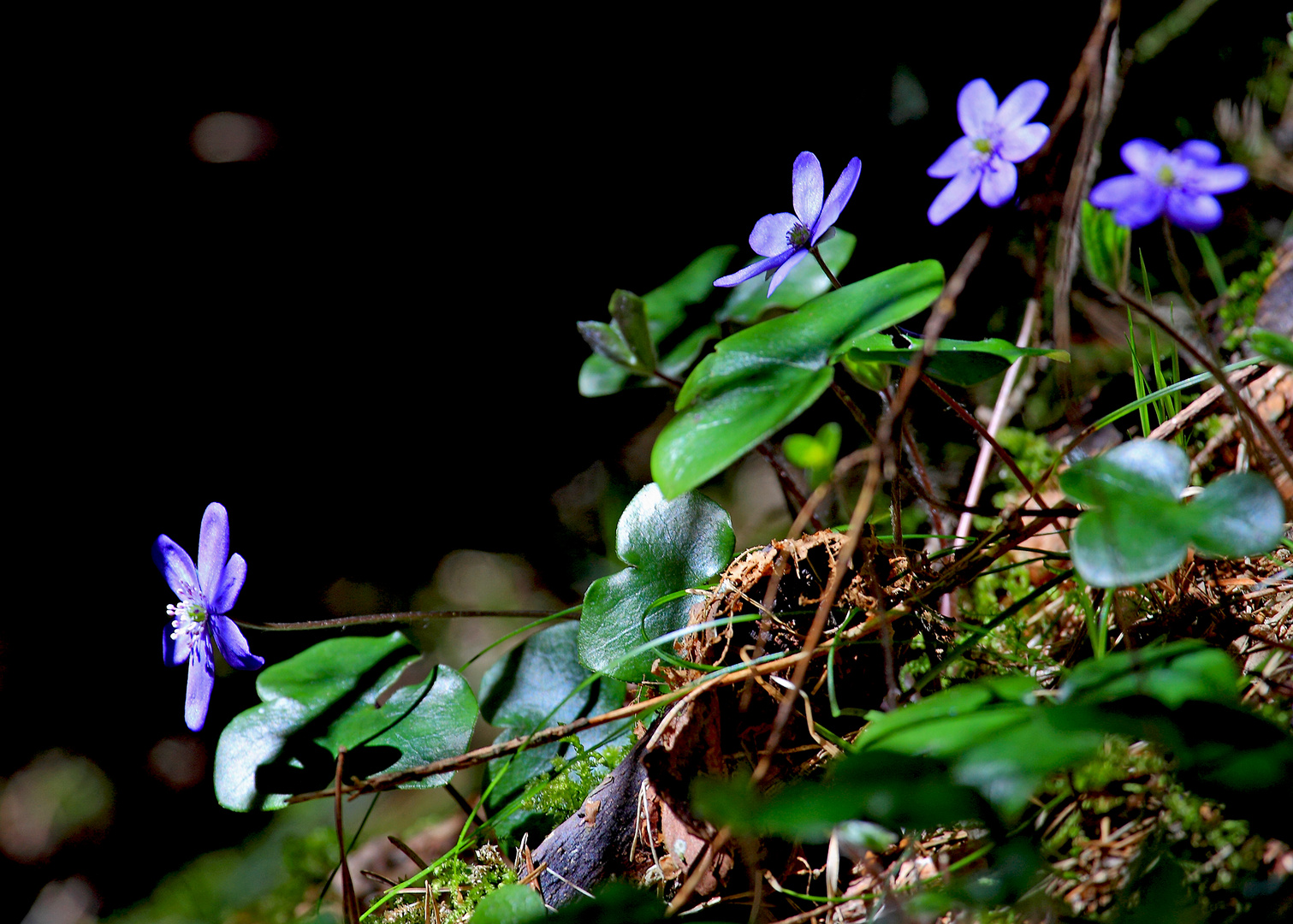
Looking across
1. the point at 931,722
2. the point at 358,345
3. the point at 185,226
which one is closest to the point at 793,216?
the point at 931,722

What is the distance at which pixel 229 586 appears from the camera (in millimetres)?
1037

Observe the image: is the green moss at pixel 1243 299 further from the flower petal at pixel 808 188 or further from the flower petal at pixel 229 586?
the flower petal at pixel 229 586

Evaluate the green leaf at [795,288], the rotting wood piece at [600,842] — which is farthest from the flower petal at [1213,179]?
the rotting wood piece at [600,842]

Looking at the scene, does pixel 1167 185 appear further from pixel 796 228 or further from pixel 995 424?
pixel 995 424

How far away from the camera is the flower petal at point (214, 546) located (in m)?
1.04

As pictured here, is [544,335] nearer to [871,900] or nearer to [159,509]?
[159,509]

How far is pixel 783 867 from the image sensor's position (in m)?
0.89

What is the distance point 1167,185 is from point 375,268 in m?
1.76

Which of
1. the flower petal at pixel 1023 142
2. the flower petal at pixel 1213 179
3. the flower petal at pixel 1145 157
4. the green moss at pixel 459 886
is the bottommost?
the green moss at pixel 459 886

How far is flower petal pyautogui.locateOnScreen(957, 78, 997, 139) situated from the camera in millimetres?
844

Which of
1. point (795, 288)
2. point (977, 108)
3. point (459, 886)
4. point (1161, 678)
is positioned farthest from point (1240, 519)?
point (459, 886)

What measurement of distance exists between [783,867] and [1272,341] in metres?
0.72

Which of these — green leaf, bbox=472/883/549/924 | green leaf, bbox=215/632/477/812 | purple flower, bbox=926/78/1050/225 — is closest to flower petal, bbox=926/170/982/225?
purple flower, bbox=926/78/1050/225

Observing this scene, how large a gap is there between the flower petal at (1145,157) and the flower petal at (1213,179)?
0.03 m
